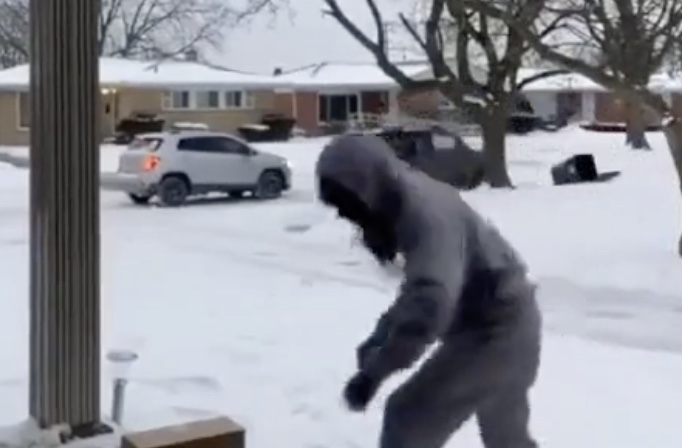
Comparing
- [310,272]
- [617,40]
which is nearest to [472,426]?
[310,272]

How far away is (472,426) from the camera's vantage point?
5.70 meters

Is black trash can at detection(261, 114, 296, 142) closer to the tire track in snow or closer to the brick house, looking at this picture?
the brick house

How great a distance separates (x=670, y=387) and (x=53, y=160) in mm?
3675

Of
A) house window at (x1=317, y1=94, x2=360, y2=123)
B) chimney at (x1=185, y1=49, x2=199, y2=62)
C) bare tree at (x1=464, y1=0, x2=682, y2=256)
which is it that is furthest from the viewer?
chimney at (x1=185, y1=49, x2=199, y2=62)

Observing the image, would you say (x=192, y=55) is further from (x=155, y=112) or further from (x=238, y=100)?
(x=155, y=112)

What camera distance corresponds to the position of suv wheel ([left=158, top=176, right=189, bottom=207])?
70.1 feet

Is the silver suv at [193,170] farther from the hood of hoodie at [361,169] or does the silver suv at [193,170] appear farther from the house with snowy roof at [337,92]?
the house with snowy roof at [337,92]

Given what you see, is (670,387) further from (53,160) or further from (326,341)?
(53,160)

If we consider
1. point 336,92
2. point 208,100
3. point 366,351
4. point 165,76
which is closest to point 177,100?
point 208,100

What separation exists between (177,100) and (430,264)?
44.4m

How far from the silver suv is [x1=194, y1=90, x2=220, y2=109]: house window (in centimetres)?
2423

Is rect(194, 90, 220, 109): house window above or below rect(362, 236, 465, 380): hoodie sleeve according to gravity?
above

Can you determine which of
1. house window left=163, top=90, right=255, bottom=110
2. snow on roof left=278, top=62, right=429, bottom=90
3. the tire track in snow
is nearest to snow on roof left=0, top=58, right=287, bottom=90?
house window left=163, top=90, right=255, bottom=110

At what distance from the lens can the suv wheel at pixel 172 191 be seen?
841 inches
